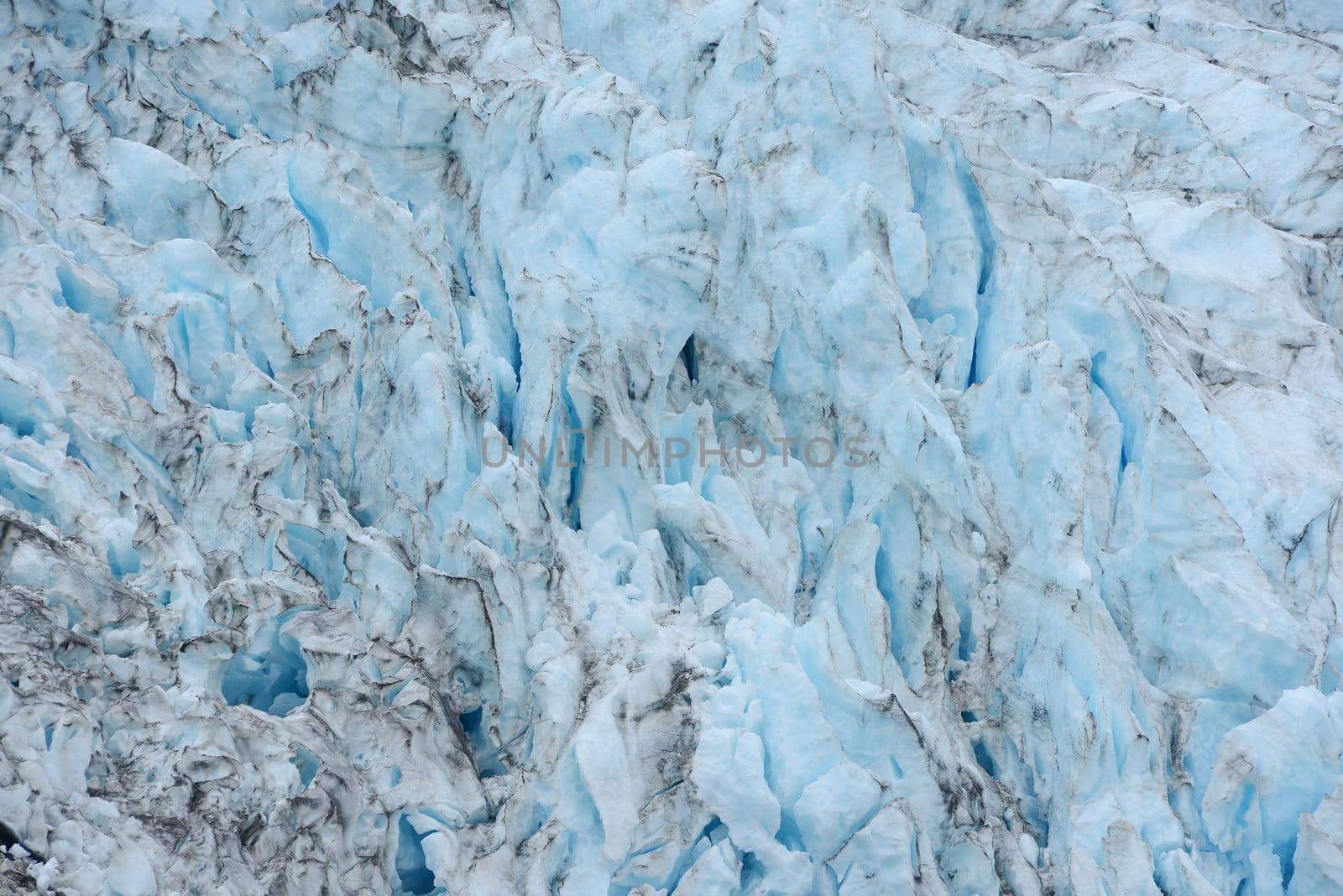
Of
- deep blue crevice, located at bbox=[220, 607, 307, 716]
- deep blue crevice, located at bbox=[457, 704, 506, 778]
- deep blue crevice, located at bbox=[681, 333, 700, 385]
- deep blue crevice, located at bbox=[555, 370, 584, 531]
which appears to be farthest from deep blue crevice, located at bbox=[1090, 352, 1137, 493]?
deep blue crevice, located at bbox=[220, 607, 307, 716]

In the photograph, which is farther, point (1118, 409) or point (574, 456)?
point (1118, 409)

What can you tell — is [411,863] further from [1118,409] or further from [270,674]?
[1118,409]

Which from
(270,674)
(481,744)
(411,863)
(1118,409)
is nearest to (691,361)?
(1118,409)

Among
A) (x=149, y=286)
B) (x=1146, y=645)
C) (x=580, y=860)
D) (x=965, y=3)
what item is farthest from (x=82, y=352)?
(x=965, y=3)

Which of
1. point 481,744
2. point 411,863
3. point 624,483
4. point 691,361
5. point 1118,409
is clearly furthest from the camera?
point 691,361

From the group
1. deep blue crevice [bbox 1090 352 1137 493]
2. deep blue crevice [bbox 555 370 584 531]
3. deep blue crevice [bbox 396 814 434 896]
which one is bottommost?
deep blue crevice [bbox 396 814 434 896]

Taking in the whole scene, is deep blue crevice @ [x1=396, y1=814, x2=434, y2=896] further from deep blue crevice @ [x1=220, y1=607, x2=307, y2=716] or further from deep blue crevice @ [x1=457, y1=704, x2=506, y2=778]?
deep blue crevice @ [x1=220, y1=607, x2=307, y2=716]

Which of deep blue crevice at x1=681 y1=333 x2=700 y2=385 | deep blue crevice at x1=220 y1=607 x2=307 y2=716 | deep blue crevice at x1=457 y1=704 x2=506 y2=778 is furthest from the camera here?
deep blue crevice at x1=681 y1=333 x2=700 y2=385

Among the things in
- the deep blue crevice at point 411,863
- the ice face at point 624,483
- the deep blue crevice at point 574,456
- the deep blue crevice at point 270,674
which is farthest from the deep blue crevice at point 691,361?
the deep blue crevice at point 411,863

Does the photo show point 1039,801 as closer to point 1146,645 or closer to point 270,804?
point 1146,645
